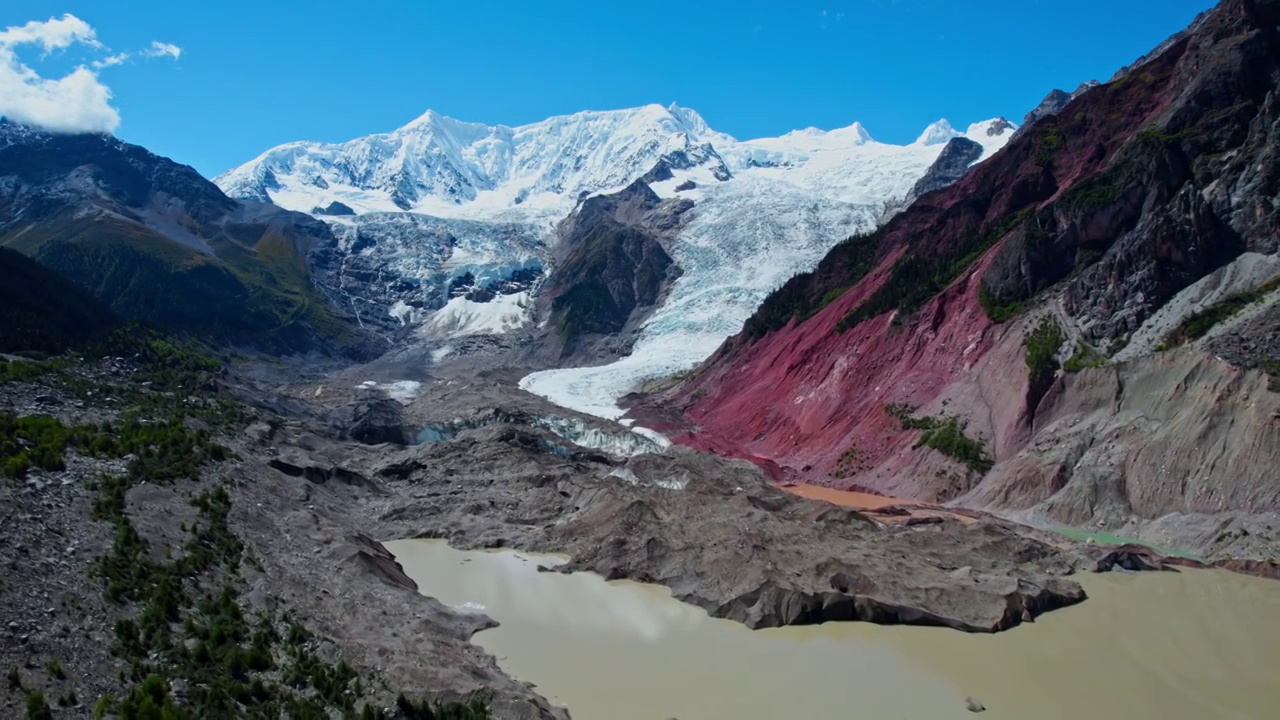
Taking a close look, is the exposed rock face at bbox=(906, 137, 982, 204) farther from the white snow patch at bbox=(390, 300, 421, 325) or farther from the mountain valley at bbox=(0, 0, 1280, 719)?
the white snow patch at bbox=(390, 300, 421, 325)

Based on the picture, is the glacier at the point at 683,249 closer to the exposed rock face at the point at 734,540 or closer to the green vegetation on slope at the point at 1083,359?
the exposed rock face at the point at 734,540

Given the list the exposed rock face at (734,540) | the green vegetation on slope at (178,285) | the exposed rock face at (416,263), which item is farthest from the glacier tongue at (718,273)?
the green vegetation on slope at (178,285)

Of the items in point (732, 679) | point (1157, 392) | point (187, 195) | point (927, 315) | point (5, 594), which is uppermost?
point (187, 195)

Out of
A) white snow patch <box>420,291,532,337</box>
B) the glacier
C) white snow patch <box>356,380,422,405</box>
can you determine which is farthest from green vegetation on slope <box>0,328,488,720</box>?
white snow patch <box>420,291,532,337</box>

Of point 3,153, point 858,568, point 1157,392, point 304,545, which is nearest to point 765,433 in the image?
point 1157,392

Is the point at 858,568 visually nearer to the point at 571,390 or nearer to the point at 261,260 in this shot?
the point at 571,390

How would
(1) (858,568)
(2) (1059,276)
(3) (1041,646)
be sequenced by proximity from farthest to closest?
(2) (1059,276) < (1) (858,568) < (3) (1041,646)
